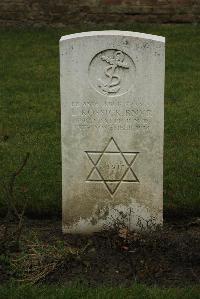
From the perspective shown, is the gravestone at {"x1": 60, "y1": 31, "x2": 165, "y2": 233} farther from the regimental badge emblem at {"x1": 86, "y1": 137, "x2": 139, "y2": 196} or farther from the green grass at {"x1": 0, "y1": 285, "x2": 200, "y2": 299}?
the green grass at {"x1": 0, "y1": 285, "x2": 200, "y2": 299}

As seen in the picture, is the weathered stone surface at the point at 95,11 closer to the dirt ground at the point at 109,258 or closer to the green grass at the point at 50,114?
the green grass at the point at 50,114

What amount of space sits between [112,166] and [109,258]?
0.70 meters

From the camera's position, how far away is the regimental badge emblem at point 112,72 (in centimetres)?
541

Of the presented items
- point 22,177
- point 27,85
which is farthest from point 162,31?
point 22,177

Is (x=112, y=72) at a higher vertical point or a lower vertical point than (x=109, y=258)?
higher

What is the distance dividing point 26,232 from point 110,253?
2.52 feet

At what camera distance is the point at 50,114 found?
8.81 metres

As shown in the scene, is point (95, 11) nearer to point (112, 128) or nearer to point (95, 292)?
point (112, 128)

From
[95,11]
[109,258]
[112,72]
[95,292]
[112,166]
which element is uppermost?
[95,11]

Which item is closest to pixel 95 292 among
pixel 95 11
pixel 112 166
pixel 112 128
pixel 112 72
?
pixel 112 166

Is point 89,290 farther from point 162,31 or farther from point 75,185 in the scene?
point 162,31

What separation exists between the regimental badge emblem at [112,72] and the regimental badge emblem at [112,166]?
0.38 m

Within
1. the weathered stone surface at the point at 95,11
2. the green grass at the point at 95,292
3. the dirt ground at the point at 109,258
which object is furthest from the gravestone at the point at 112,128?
the weathered stone surface at the point at 95,11

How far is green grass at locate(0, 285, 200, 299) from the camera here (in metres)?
4.72
